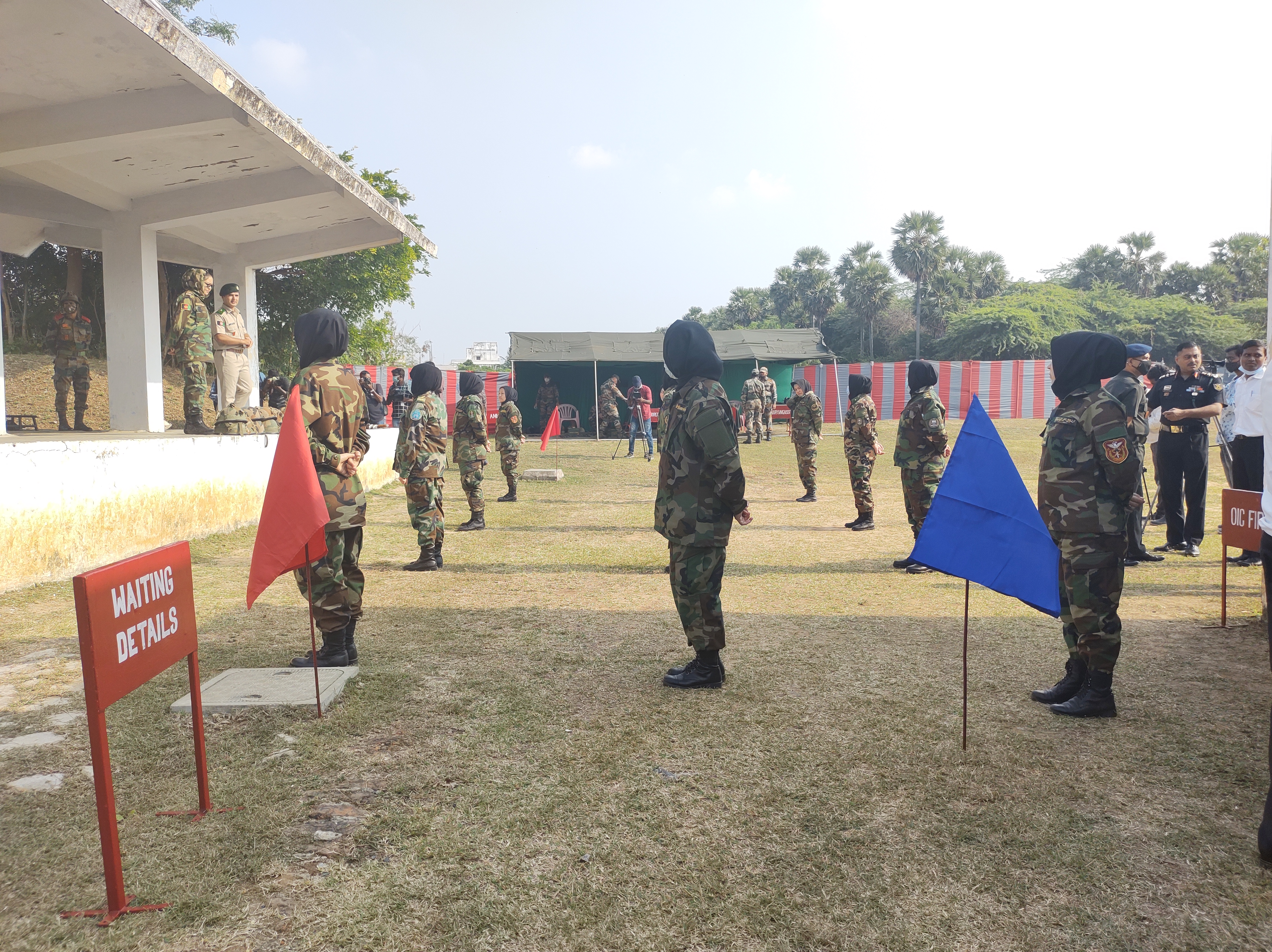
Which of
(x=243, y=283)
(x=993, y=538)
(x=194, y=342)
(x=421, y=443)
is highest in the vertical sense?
(x=243, y=283)

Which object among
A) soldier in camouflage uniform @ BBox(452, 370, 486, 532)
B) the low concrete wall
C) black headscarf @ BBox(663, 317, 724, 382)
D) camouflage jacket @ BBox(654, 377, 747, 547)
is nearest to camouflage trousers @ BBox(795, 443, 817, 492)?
soldier in camouflage uniform @ BBox(452, 370, 486, 532)

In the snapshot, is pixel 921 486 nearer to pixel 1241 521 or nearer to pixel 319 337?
pixel 1241 521

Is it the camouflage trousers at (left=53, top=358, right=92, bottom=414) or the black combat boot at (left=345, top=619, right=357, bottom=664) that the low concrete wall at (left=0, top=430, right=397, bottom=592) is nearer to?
the black combat boot at (left=345, top=619, right=357, bottom=664)

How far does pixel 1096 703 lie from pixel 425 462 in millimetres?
5688

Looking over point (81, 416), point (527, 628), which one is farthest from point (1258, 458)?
point (81, 416)

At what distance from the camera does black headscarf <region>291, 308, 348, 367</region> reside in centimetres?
465

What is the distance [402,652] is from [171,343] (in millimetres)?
6238

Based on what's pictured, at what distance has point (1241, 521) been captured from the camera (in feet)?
17.0

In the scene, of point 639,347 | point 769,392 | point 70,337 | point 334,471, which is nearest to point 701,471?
point 334,471

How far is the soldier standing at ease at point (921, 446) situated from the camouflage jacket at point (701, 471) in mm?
3826

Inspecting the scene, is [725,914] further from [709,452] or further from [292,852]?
[709,452]

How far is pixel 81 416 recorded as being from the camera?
11.2 meters

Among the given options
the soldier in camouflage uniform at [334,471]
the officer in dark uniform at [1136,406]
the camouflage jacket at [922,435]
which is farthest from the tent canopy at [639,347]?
the soldier in camouflage uniform at [334,471]

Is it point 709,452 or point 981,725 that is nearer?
point 981,725
